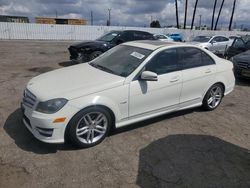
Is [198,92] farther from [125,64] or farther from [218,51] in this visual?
[218,51]

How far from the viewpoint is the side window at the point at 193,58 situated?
15.1 ft

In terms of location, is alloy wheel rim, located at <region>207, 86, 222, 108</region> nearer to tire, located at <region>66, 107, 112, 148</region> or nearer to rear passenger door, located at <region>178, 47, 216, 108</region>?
rear passenger door, located at <region>178, 47, 216, 108</region>

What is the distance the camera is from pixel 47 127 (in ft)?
10.6

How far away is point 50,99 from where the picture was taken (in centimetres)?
329

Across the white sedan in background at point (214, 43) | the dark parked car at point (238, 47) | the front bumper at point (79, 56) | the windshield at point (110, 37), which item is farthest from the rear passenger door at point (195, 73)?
the white sedan in background at point (214, 43)

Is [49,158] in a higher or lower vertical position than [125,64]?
lower

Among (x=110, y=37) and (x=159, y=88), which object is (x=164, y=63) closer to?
(x=159, y=88)

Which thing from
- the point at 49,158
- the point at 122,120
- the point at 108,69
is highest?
the point at 108,69

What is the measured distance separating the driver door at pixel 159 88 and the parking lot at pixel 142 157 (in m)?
0.45

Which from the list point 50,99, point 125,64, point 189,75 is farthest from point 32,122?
point 189,75

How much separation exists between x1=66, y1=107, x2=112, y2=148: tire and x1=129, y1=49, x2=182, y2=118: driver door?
50cm

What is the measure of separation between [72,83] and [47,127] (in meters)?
0.79

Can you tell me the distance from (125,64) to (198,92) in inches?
68.5

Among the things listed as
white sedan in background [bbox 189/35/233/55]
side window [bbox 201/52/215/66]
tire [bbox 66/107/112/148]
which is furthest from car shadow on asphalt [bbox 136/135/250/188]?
white sedan in background [bbox 189/35/233/55]
